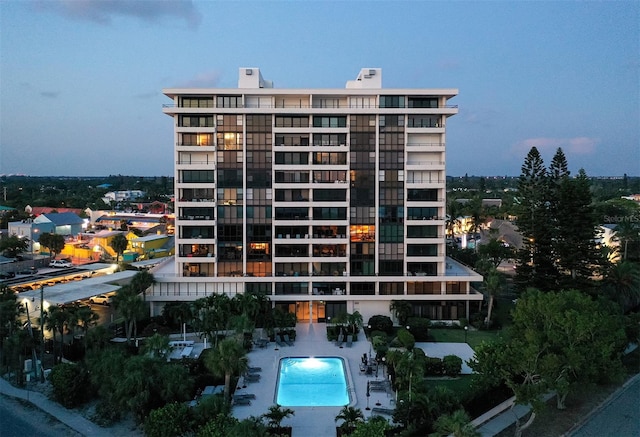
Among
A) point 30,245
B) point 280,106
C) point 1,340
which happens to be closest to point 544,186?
point 280,106

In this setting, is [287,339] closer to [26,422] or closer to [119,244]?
[26,422]

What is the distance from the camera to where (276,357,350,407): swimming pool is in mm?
25922

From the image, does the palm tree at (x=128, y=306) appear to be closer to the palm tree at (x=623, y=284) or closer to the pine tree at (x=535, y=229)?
the pine tree at (x=535, y=229)

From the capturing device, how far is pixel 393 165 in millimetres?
41125

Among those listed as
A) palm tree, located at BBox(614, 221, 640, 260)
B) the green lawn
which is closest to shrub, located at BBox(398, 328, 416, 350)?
the green lawn

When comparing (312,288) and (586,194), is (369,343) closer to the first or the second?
(312,288)

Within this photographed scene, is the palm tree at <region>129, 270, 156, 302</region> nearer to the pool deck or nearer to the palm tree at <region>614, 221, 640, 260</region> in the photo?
the pool deck

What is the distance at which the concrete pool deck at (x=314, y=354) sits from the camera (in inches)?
913

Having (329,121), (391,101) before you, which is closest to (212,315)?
(329,121)

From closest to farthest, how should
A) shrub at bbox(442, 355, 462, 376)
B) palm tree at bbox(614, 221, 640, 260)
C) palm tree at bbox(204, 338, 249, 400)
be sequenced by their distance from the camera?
palm tree at bbox(204, 338, 249, 400) < shrub at bbox(442, 355, 462, 376) < palm tree at bbox(614, 221, 640, 260)

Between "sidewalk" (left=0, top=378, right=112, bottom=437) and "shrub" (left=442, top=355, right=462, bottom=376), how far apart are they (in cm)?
1943

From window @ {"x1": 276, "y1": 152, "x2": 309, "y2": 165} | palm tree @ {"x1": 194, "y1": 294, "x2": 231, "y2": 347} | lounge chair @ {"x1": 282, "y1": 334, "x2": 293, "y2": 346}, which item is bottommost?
lounge chair @ {"x1": 282, "y1": 334, "x2": 293, "y2": 346}

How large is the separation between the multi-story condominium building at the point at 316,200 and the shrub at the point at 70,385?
50.7ft

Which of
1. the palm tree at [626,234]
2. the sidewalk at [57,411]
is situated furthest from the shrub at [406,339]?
the palm tree at [626,234]
